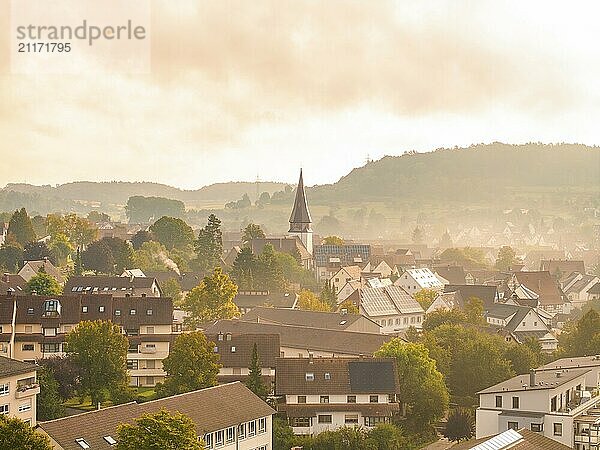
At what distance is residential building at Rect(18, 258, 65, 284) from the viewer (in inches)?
2665

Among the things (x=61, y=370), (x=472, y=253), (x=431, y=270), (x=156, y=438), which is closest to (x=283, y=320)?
(x=61, y=370)

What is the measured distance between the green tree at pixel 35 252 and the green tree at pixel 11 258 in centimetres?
46

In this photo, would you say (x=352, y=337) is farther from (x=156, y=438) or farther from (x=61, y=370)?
(x=156, y=438)

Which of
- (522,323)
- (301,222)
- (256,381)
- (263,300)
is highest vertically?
(301,222)

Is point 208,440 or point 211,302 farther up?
point 211,302

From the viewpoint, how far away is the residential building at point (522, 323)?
182 ft

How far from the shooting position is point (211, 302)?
51281 millimetres

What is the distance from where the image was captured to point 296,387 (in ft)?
112

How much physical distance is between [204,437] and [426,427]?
35.2 feet

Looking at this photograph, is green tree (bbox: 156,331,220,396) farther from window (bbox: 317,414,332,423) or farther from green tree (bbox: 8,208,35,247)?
green tree (bbox: 8,208,35,247)

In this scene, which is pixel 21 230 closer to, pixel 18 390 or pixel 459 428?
pixel 18 390

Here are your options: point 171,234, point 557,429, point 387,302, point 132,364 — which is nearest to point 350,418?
point 557,429

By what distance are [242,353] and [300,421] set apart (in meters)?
5.60

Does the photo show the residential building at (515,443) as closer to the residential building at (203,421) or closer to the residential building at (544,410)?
the residential building at (544,410)
